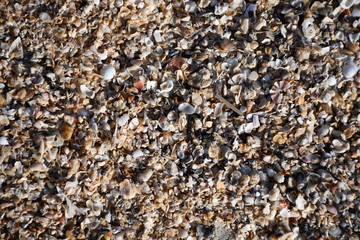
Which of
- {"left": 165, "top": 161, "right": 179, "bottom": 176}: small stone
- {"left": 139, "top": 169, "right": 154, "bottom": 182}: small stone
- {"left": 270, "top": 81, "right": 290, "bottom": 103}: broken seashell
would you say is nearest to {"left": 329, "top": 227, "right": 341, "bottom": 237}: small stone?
{"left": 270, "top": 81, "right": 290, "bottom": 103}: broken seashell

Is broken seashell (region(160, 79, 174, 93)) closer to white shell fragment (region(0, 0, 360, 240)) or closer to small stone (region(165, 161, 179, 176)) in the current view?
white shell fragment (region(0, 0, 360, 240))

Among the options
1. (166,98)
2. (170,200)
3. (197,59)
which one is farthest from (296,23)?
(170,200)

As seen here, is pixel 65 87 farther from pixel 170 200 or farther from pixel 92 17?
pixel 170 200

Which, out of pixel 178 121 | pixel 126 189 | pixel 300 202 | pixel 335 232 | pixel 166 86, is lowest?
pixel 335 232

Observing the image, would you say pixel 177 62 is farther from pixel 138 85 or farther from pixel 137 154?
pixel 137 154

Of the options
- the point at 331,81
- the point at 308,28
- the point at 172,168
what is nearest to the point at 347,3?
the point at 308,28

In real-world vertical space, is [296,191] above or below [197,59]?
below

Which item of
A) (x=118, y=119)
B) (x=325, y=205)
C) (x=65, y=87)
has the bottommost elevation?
(x=325, y=205)
